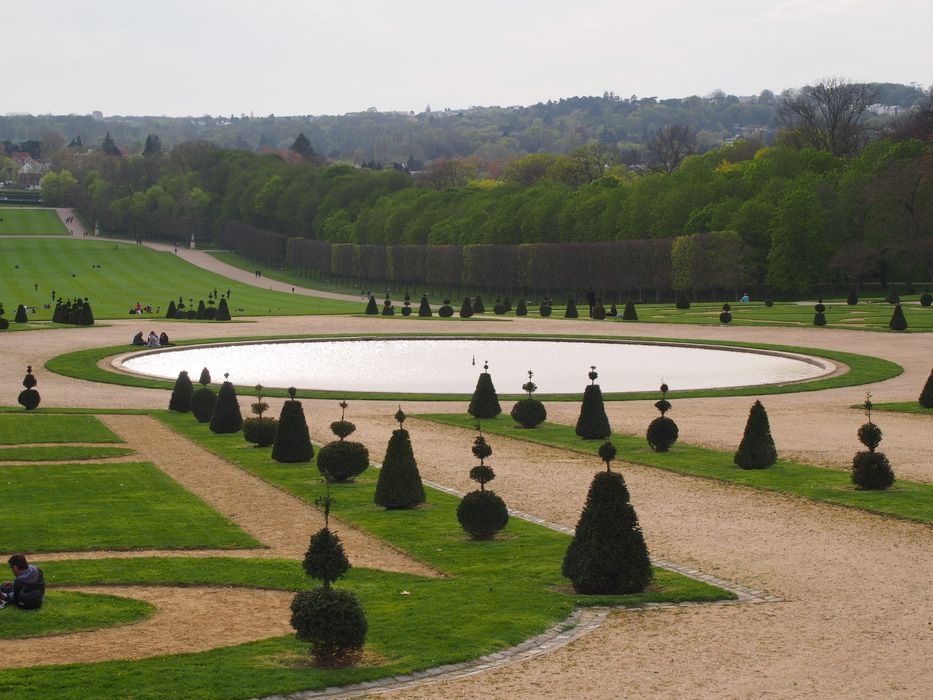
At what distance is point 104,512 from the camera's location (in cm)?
2977

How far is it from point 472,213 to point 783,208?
152 ft

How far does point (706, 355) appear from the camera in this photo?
224 feet

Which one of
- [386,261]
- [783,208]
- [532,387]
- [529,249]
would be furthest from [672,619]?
[386,261]

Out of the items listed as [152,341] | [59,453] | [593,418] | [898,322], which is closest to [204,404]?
[59,453]

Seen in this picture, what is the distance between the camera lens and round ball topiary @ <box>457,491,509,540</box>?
2619cm

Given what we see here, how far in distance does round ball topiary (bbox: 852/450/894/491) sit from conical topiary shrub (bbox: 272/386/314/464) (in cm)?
1449

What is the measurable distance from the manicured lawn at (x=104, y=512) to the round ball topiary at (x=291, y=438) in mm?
3240

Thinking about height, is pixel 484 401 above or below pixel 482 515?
above

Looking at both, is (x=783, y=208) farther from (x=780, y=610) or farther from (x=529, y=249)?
(x=780, y=610)

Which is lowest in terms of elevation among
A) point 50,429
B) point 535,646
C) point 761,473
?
point 535,646

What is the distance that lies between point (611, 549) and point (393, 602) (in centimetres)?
355

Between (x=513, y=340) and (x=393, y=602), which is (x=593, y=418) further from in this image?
(x=513, y=340)

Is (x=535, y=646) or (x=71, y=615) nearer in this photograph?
A: (x=535, y=646)

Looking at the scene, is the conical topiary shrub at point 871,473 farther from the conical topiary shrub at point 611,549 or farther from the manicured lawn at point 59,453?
the manicured lawn at point 59,453
